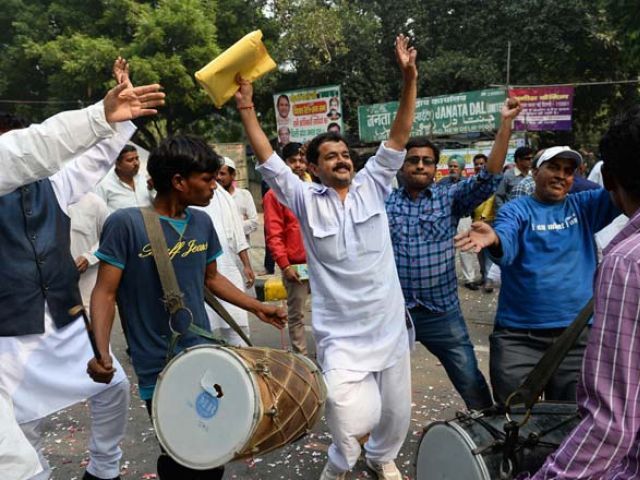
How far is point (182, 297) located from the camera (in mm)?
2523

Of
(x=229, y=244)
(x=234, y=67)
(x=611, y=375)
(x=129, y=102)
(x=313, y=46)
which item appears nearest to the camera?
(x=611, y=375)

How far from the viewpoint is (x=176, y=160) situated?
2535mm

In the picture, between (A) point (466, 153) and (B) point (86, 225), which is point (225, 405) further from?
(A) point (466, 153)

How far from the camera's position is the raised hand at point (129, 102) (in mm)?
2338

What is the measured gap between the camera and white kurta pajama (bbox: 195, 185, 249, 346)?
449 cm

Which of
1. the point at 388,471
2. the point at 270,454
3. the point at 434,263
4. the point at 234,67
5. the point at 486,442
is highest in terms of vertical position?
the point at 234,67

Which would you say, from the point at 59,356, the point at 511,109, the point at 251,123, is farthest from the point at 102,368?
the point at 511,109

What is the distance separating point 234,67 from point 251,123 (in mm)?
328

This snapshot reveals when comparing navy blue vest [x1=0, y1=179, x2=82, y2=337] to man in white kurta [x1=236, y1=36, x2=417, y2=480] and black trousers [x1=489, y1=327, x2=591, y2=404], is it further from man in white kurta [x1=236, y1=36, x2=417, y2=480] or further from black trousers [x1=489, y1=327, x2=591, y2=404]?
black trousers [x1=489, y1=327, x2=591, y2=404]

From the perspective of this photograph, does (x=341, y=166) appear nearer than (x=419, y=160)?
Yes

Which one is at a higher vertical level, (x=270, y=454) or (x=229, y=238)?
(x=229, y=238)

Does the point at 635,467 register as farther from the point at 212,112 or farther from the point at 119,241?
the point at 212,112

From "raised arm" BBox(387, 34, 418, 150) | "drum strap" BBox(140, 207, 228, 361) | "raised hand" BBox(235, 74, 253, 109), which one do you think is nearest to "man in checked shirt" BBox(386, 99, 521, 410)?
"raised arm" BBox(387, 34, 418, 150)

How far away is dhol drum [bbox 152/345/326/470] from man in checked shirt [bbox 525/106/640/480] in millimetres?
1066
